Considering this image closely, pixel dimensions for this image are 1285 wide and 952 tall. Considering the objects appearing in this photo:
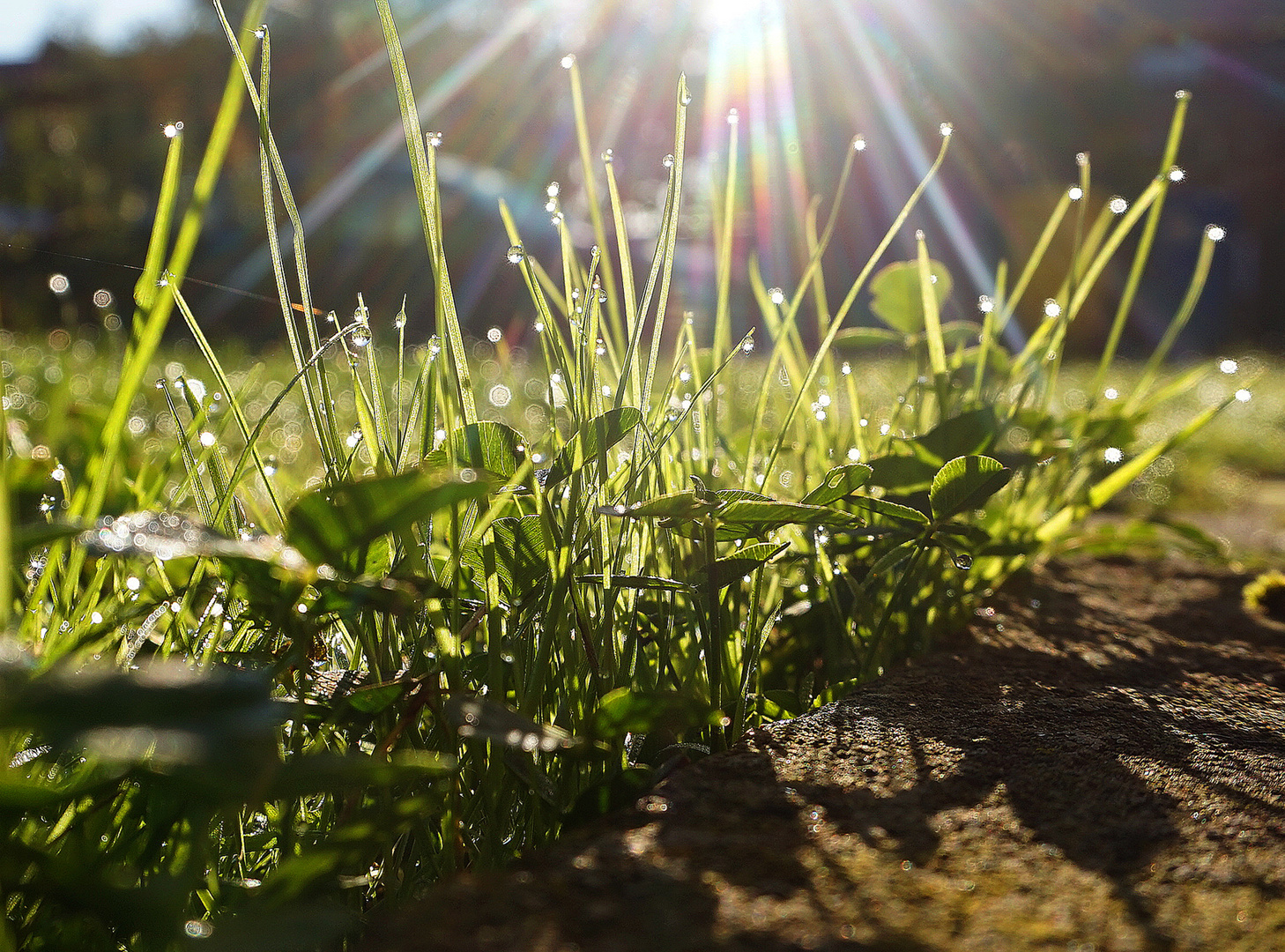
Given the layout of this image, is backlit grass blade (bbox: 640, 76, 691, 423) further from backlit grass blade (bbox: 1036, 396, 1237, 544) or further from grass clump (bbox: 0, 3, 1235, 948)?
backlit grass blade (bbox: 1036, 396, 1237, 544)

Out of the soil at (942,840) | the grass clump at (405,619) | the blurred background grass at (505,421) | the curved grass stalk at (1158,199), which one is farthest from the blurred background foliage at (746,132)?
the soil at (942,840)

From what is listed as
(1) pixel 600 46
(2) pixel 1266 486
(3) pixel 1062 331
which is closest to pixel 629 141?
(1) pixel 600 46

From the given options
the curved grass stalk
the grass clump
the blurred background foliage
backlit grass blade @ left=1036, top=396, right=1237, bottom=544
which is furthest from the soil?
the blurred background foliage

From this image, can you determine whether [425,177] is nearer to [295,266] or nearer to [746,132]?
[295,266]

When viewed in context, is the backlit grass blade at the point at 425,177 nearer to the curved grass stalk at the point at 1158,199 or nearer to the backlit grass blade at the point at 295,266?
the backlit grass blade at the point at 295,266

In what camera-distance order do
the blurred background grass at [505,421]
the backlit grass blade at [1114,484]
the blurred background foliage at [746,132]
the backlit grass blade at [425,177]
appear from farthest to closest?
the blurred background foliage at [746,132], the blurred background grass at [505,421], the backlit grass blade at [1114,484], the backlit grass blade at [425,177]

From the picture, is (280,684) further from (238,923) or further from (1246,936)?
(1246,936)

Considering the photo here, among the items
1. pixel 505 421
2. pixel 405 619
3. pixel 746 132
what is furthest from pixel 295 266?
pixel 746 132
